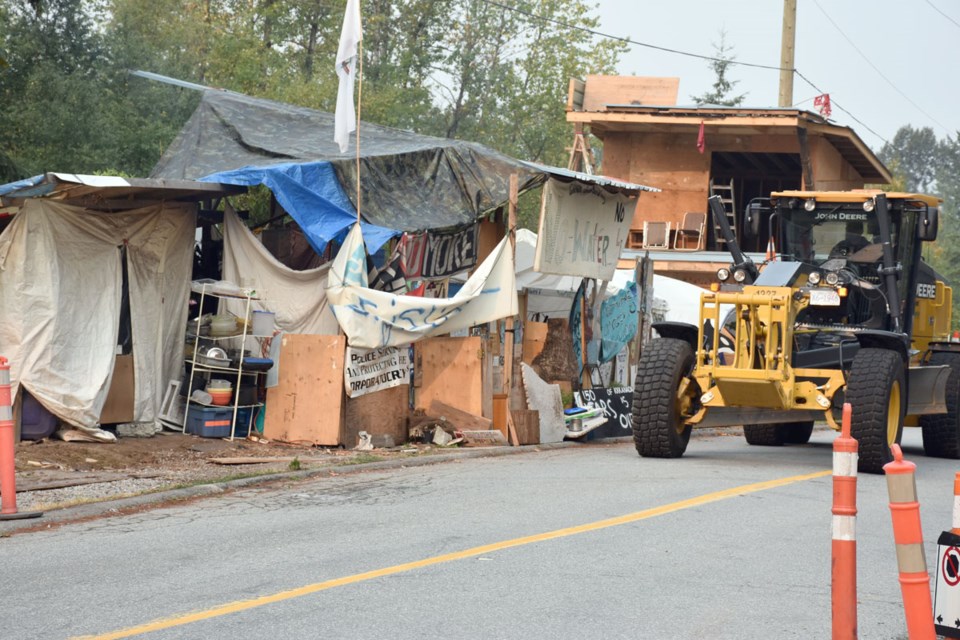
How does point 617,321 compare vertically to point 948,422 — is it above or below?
above

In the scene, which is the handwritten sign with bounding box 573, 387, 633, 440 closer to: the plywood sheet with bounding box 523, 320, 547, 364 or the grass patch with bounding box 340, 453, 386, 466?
the plywood sheet with bounding box 523, 320, 547, 364

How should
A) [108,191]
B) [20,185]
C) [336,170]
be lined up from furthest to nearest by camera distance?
1. [336,170]
2. [108,191]
3. [20,185]

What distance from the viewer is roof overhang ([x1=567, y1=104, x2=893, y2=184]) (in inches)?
1142

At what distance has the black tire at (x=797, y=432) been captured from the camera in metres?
16.8

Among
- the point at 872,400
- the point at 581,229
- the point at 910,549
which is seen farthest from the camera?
the point at 581,229

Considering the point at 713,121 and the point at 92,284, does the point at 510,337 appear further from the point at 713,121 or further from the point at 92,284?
the point at 713,121

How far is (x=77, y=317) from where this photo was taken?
45.1ft

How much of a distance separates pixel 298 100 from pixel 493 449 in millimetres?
25743

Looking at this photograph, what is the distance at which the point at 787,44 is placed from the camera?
26.8 m

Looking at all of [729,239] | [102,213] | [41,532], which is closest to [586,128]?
[729,239]

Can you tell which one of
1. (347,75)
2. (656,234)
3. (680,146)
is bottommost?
(656,234)

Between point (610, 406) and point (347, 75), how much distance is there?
6.08 meters

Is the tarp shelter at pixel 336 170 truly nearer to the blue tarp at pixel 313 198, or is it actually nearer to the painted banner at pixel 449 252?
the blue tarp at pixel 313 198

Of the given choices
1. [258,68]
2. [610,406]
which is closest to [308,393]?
[610,406]
